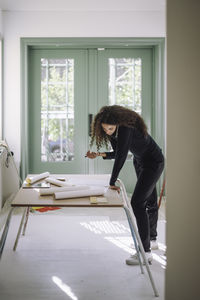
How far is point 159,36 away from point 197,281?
13.0 feet

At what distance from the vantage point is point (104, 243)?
114 inches

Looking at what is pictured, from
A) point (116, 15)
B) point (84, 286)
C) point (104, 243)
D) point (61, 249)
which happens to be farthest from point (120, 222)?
point (116, 15)

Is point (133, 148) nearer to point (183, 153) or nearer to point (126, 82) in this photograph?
point (183, 153)

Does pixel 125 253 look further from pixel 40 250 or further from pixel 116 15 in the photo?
pixel 116 15

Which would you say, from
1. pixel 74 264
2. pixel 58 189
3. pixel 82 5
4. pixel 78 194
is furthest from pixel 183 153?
pixel 82 5

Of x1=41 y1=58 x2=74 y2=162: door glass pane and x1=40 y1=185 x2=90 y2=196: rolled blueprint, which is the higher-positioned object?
x1=41 y1=58 x2=74 y2=162: door glass pane

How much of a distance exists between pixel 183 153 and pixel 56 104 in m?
3.84

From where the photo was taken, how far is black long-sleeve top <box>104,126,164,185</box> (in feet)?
7.29

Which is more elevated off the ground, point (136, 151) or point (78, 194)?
point (136, 151)

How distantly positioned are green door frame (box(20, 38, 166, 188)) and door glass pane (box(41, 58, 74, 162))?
0.97 feet

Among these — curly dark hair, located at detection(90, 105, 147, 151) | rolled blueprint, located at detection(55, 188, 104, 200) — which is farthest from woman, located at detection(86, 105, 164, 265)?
rolled blueprint, located at detection(55, 188, 104, 200)

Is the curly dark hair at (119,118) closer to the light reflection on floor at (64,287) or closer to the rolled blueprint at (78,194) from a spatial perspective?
the rolled blueprint at (78,194)

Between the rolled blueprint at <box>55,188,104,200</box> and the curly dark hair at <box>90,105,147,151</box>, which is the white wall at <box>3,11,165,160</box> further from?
the rolled blueprint at <box>55,188,104,200</box>

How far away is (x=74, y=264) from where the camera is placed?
2414 mm
